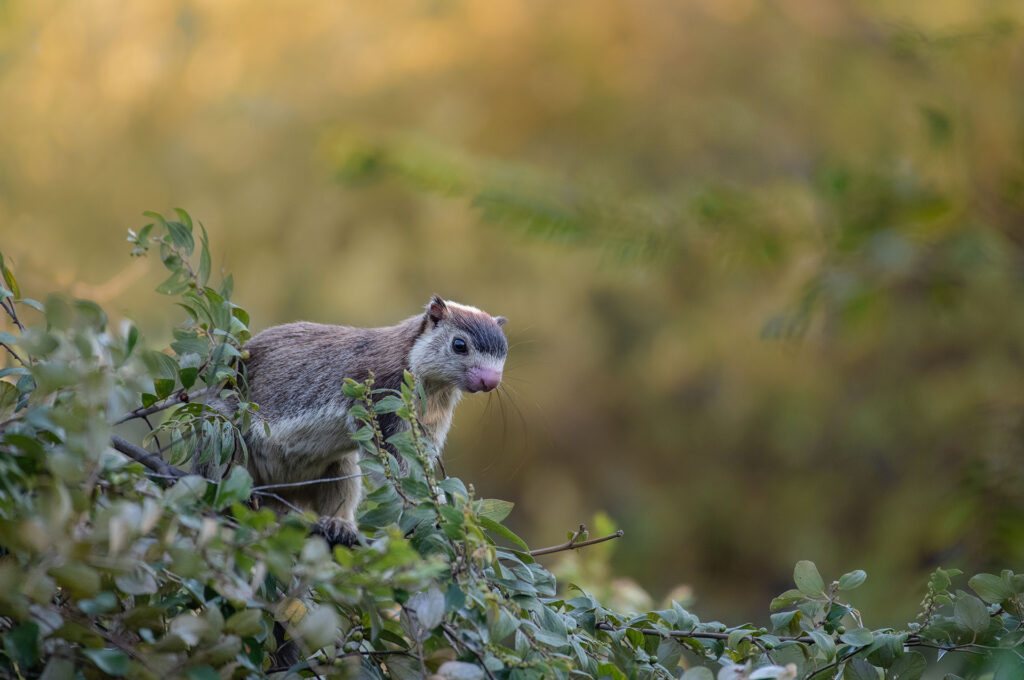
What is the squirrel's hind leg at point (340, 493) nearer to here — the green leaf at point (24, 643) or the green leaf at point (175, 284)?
the green leaf at point (175, 284)

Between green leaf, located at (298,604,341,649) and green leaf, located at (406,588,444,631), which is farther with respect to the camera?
green leaf, located at (406,588,444,631)

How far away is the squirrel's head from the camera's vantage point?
141cm

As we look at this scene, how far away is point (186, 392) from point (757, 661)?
2.01 feet

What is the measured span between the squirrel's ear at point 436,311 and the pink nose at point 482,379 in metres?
0.14

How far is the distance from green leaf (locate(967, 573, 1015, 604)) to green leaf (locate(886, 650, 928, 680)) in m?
0.09

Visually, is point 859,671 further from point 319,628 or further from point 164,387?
point 164,387

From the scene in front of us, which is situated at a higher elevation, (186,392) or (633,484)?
(633,484)

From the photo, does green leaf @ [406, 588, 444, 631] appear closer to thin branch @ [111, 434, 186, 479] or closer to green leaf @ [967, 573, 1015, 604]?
thin branch @ [111, 434, 186, 479]

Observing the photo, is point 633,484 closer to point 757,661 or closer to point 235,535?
point 757,661

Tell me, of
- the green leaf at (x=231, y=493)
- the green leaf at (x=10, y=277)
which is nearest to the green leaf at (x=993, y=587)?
the green leaf at (x=231, y=493)

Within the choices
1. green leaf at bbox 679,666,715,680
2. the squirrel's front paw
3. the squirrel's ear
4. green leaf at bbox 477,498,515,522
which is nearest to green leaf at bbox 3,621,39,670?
green leaf at bbox 477,498,515,522

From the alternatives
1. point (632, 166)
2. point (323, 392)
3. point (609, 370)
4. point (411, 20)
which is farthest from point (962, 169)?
point (411, 20)

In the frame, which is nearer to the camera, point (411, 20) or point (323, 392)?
point (323, 392)

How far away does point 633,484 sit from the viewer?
511 cm
